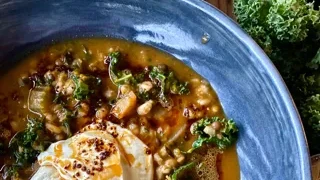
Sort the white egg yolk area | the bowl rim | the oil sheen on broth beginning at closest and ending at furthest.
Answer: the bowl rim
the white egg yolk area
the oil sheen on broth

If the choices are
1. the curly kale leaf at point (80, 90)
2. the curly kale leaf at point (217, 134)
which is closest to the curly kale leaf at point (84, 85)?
the curly kale leaf at point (80, 90)

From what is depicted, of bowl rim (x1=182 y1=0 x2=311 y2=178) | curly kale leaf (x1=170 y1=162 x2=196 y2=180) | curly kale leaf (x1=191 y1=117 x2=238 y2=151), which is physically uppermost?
bowl rim (x1=182 y1=0 x2=311 y2=178)

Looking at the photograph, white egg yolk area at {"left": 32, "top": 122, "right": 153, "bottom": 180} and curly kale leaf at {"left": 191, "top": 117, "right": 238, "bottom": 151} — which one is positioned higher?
curly kale leaf at {"left": 191, "top": 117, "right": 238, "bottom": 151}

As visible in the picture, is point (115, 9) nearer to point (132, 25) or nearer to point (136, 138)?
point (132, 25)

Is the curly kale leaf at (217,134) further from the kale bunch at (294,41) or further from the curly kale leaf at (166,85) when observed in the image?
the kale bunch at (294,41)

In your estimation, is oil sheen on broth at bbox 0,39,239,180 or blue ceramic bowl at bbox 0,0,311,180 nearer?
blue ceramic bowl at bbox 0,0,311,180

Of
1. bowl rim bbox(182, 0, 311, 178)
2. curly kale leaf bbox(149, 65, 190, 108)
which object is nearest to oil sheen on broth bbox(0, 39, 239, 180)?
curly kale leaf bbox(149, 65, 190, 108)

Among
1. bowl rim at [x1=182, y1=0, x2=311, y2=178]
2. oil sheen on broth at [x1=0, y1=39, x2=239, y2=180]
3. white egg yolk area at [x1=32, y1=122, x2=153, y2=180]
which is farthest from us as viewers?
oil sheen on broth at [x1=0, y1=39, x2=239, y2=180]

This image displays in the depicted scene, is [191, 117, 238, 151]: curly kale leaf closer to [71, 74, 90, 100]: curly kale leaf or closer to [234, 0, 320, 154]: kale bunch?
[234, 0, 320, 154]: kale bunch
